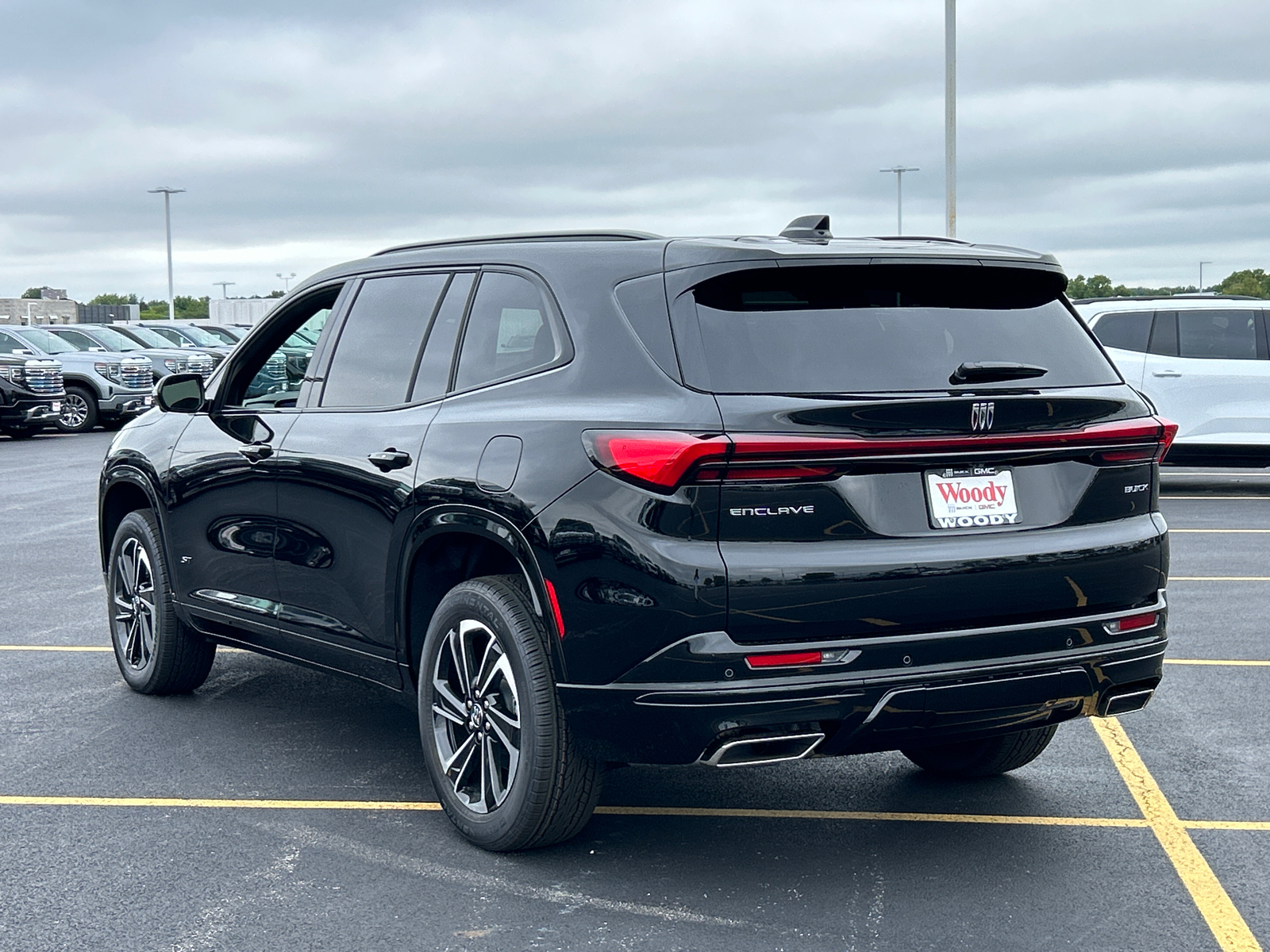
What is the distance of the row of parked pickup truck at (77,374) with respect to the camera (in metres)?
25.8

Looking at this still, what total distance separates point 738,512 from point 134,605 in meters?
3.90

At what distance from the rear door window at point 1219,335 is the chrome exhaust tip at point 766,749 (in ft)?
40.9

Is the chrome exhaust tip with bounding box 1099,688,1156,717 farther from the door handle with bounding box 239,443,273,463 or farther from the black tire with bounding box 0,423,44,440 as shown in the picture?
the black tire with bounding box 0,423,44,440

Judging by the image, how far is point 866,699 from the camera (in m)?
4.09

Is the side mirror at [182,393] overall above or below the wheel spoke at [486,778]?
above

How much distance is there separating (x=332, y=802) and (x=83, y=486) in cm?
1330

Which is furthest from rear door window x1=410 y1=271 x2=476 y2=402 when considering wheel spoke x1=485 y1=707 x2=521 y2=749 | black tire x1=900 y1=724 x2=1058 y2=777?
black tire x1=900 y1=724 x2=1058 y2=777

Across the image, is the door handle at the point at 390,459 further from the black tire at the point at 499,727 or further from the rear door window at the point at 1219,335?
the rear door window at the point at 1219,335

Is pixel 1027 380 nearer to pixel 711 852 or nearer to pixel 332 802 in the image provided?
pixel 711 852

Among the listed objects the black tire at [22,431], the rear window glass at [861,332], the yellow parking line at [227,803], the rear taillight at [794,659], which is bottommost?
the black tire at [22,431]

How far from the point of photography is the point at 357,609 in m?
5.34

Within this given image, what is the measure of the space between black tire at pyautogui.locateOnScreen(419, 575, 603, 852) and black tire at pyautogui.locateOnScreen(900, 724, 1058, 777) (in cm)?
145

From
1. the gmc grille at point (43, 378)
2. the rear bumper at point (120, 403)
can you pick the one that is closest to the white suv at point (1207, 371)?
the gmc grille at point (43, 378)

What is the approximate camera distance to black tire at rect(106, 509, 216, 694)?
669cm
